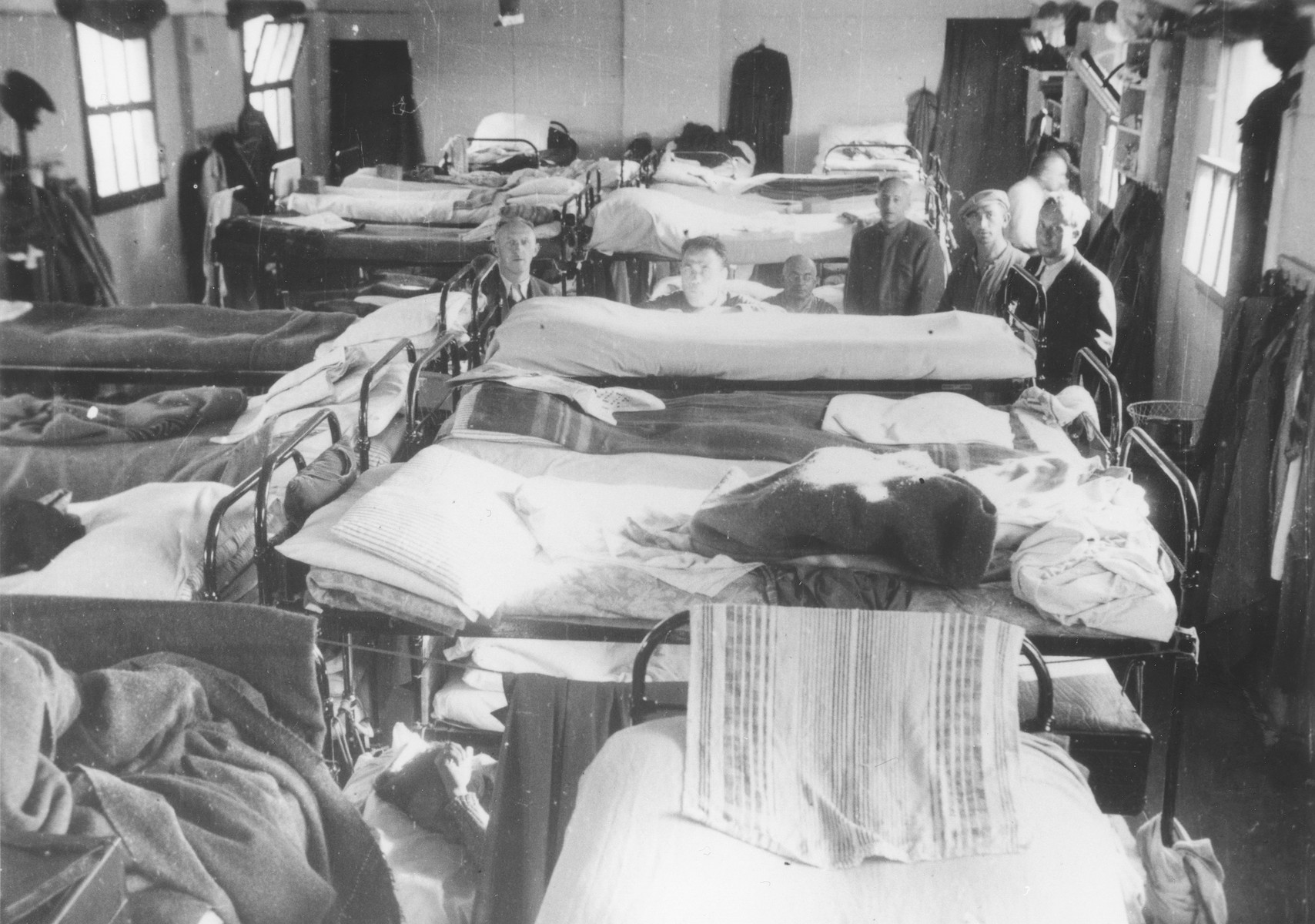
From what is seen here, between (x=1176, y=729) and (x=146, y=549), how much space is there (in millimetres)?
2135

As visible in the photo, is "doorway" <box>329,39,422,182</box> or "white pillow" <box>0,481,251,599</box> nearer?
"white pillow" <box>0,481,251,599</box>

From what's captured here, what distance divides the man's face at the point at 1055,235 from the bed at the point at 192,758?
334cm

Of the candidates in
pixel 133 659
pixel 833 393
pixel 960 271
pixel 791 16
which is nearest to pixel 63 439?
pixel 133 659

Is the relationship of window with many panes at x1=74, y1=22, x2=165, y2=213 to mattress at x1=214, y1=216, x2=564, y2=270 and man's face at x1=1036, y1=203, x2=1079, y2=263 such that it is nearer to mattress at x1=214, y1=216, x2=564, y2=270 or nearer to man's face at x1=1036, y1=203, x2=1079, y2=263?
mattress at x1=214, y1=216, x2=564, y2=270

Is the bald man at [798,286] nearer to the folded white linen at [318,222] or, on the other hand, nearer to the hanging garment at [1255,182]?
the hanging garment at [1255,182]

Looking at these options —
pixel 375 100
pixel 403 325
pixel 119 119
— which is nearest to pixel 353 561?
pixel 403 325

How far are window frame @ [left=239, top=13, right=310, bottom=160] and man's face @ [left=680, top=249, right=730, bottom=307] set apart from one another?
16.1 ft

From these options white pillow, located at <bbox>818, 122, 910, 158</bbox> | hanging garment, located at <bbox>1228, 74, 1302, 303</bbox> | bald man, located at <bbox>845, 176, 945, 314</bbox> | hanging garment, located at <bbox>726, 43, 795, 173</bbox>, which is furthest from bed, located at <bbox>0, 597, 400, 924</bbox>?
white pillow, located at <bbox>818, 122, 910, 158</bbox>

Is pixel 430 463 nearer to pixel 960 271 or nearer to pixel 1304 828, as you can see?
pixel 1304 828

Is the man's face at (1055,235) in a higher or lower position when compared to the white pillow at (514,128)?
lower

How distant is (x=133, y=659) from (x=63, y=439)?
1914 mm

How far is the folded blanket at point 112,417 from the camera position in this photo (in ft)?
11.3

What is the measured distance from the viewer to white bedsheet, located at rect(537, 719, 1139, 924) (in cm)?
152

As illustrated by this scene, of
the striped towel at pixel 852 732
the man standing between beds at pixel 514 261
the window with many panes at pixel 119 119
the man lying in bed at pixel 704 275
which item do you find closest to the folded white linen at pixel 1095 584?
the striped towel at pixel 852 732
